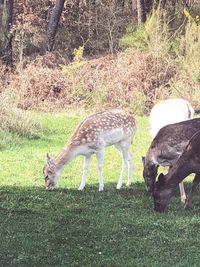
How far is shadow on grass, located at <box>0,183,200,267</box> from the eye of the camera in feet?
25.5

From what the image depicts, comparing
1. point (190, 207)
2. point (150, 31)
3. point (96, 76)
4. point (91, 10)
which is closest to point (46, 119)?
point (96, 76)

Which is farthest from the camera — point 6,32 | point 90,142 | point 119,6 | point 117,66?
point 119,6

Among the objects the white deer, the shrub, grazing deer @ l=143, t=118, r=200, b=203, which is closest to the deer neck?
grazing deer @ l=143, t=118, r=200, b=203

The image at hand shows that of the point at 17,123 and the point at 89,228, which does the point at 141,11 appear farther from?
the point at 89,228

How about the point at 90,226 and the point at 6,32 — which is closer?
the point at 90,226

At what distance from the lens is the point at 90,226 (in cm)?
907

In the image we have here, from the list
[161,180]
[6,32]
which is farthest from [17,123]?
[6,32]

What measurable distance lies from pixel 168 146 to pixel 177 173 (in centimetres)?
82

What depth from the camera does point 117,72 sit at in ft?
76.5

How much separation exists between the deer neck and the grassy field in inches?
18.2

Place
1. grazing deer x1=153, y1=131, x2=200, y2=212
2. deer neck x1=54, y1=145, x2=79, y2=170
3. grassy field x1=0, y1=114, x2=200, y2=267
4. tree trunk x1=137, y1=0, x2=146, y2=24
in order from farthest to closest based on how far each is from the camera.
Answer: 1. tree trunk x1=137, y1=0, x2=146, y2=24
2. deer neck x1=54, y1=145, x2=79, y2=170
3. grazing deer x1=153, y1=131, x2=200, y2=212
4. grassy field x1=0, y1=114, x2=200, y2=267

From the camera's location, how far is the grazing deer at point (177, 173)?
32.5ft

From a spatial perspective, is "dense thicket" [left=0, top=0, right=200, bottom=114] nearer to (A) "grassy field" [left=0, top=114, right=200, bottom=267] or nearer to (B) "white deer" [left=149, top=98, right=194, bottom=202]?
(B) "white deer" [left=149, top=98, right=194, bottom=202]

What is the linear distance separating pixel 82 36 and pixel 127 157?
Result: 1918 centimetres
